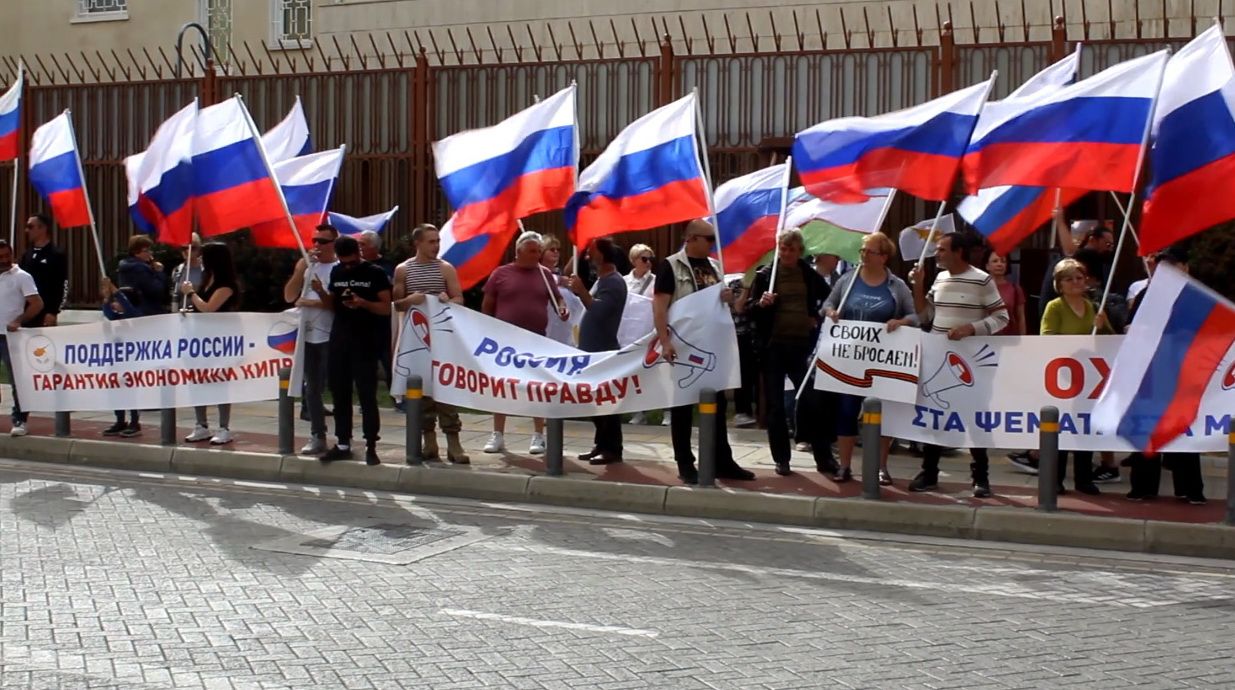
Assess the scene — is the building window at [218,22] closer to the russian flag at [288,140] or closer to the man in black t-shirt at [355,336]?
the russian flag at [288,140]

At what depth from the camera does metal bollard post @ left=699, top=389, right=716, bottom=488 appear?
416 inches

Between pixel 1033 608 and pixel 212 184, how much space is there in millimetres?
7737

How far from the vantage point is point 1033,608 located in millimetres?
7570

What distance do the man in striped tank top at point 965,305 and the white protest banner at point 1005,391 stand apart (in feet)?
0.34

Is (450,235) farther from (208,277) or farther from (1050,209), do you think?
(1050,209)

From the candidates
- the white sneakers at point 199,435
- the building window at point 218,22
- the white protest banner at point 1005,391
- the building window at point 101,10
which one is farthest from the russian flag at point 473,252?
the building window at point 101,10

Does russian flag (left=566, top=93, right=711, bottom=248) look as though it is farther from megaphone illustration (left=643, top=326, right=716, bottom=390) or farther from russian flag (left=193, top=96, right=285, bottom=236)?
russian flag (left=193, top=96, right=285, bottom=236)

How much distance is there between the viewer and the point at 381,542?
9211 millimetres

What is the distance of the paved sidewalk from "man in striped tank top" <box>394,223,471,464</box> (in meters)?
0.30

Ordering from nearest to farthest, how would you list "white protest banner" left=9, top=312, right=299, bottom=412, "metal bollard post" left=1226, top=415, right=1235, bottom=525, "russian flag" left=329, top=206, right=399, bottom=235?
"metal bollard post" left=1226, top=415, right=1235, bottom=525
"white protest banner" left=9, top=312, right=299, bottom=412
"russian flag" left=329, top=206, right=399, bottom=235

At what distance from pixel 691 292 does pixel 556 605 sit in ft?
12.8

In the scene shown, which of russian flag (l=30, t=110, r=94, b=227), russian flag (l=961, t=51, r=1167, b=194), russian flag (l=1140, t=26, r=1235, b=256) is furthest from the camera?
russian flag (l=30, t=110, r=94, b=227)

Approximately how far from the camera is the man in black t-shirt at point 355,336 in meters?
11.4

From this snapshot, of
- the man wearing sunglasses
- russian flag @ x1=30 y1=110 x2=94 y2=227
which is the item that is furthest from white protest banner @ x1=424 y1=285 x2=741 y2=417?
russian flag @ x1=30 y1=110 x2=94 y2=227
